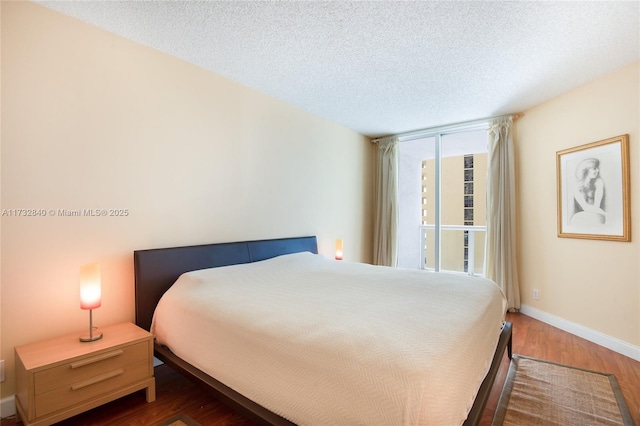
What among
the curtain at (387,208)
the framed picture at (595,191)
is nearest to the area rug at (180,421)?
the curtain at (387,208)

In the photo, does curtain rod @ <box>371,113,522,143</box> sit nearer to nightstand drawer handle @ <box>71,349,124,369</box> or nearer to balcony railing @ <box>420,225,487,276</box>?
balcony railing @ <box>420,225,487,276</box>

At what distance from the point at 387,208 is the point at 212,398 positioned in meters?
3.64

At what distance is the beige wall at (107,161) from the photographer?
186cm

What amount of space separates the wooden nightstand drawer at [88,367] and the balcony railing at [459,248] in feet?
13.6

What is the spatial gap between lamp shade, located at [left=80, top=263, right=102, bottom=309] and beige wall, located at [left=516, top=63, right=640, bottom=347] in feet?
13.9

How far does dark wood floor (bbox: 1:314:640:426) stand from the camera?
1802 millimetres

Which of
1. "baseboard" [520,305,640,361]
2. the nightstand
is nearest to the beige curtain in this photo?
"baseboard" [520,305,640,361]

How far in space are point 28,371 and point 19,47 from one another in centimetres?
186

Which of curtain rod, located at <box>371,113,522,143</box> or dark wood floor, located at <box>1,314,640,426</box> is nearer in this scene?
dark wood floor, located at <box>1,314,640,426</box>

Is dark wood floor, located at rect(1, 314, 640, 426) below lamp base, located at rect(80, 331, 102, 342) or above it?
below

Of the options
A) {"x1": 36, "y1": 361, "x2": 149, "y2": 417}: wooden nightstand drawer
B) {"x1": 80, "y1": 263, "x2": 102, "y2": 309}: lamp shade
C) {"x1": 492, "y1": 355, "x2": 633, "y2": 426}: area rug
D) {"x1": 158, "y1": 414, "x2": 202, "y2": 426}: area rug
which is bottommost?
{"x1": 492, "y1": 355, "x2": 633, "y2": 426}: area rug

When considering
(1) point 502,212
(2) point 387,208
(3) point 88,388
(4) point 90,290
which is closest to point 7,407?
(3) point 88,388

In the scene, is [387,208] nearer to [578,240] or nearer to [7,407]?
[578,240]

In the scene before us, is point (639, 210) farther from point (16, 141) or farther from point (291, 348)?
point (16, 141)
